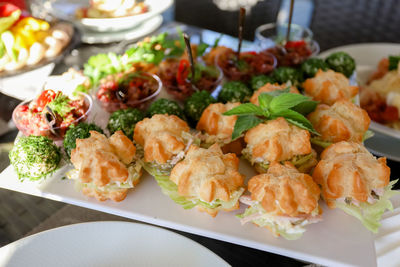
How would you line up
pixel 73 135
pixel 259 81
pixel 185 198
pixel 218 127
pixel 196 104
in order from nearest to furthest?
pixel 185 198
pixel 73 135
pixel 218 127
pixel 196 104
pixel 259 81

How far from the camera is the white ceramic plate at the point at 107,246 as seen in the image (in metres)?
1.30

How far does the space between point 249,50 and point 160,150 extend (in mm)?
1358

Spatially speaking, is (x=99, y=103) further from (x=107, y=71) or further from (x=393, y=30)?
(x=393, y=30)

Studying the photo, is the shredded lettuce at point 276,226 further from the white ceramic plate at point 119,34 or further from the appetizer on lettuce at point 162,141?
the white ceramic plate at point 119,34

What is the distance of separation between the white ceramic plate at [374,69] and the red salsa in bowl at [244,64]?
0.67m

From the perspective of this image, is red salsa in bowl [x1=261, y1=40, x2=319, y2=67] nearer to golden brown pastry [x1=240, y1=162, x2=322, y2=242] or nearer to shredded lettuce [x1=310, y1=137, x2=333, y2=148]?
shredded lettuce [x1=310, y1=137, x2=333, y2=148]

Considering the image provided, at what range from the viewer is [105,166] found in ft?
5.20

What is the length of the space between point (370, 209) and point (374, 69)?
70.6 inches

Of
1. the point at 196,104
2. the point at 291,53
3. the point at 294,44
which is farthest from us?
the point at 294,44

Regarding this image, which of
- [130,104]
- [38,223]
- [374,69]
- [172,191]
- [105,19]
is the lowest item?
[38,223]

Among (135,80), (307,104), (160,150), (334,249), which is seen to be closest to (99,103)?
(135,80)

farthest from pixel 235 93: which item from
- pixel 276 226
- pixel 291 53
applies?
pixel 276 226

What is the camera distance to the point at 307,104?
1915mm

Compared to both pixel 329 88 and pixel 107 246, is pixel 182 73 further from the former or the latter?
pixel 107 246
